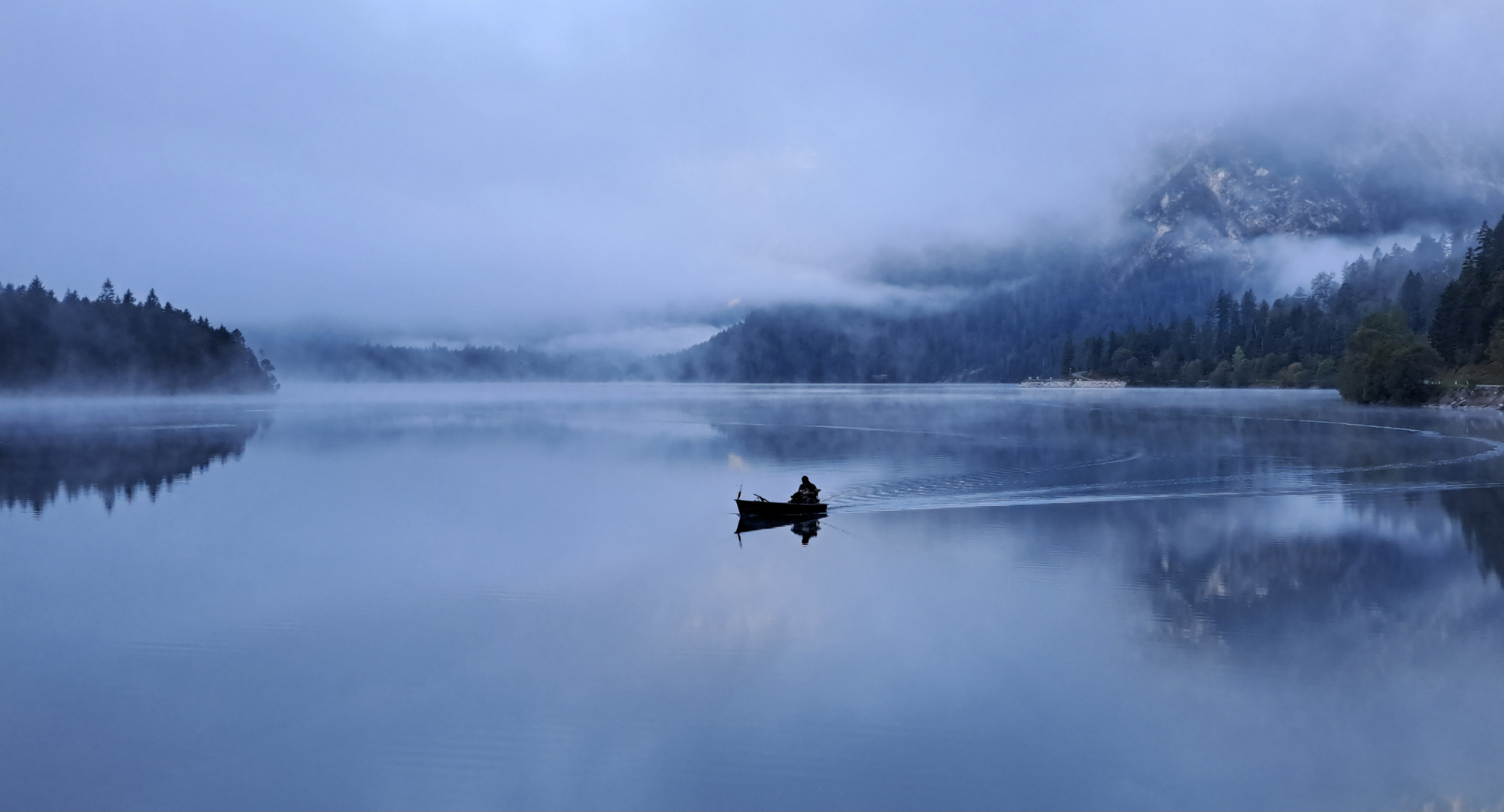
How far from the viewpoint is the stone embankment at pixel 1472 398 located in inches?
4338

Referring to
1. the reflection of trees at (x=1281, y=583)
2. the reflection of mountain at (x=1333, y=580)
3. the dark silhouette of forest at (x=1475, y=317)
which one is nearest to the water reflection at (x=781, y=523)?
the reflection of mountain at (x=1333, y=580)

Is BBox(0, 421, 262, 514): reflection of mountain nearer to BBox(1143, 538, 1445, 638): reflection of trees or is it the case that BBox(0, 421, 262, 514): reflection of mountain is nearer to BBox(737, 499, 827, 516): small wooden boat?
BBox(737, 499, 827, 516): small wooden boat

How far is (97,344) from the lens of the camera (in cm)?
18275

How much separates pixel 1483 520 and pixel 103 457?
63.9 meters

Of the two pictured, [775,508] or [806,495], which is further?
[806,495]

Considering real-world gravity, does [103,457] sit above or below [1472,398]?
below

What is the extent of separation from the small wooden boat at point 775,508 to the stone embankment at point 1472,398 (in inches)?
4176

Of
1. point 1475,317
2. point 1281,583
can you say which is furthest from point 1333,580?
point 1475,317

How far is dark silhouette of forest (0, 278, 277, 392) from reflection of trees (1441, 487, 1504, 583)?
19288cm

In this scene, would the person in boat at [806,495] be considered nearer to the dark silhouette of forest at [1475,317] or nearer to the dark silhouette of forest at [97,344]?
the dark silhouette of forest at [1475,317]

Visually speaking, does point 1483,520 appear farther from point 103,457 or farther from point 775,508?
point 103,457

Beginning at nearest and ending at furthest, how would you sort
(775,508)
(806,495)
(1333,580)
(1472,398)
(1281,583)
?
(1281,583) → (1333,580) → (775,508) → (806,495) → (1472,398)

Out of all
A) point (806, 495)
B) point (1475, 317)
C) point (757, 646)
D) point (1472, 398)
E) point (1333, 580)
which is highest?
point (1475, 317)

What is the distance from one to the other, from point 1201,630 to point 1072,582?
15.1 feet
